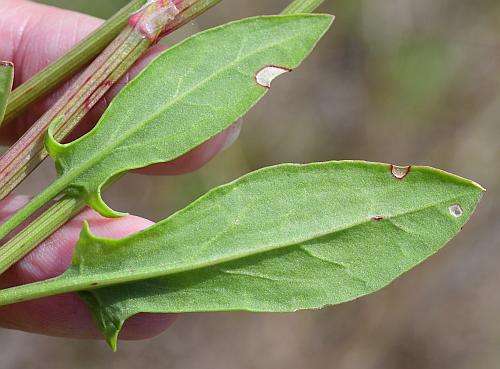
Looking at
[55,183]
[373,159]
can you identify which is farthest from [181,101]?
[373,159]

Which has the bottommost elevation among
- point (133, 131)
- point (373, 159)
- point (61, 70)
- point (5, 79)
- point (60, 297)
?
point (373, 159)

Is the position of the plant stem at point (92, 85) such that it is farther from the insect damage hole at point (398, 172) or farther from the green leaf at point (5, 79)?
the insect damage hole at point (398, 172)

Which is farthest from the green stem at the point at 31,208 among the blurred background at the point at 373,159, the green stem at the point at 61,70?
the blurred background at the point at 373,159

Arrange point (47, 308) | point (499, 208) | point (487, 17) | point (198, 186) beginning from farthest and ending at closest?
1. point (487, 17)
2. point (499, 208)
3. point (198, 186)
4. point (47, 308)

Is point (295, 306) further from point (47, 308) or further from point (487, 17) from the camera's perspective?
point (487, 17)

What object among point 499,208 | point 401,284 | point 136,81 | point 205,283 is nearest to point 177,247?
point 205,283

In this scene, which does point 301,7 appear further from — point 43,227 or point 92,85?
point 43,227

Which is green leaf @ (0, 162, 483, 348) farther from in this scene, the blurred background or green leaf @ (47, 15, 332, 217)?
the blurred background

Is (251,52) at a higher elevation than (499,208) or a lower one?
higher
